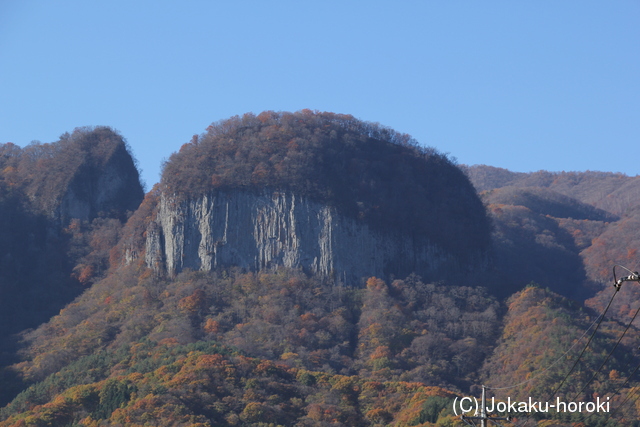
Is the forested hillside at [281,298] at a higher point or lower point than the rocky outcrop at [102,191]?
lower

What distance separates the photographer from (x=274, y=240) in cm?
12050

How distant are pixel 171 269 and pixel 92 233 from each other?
26549 mm

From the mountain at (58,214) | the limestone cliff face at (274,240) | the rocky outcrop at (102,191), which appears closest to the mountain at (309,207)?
the limestone cliff face at (274,240)

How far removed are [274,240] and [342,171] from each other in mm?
14059

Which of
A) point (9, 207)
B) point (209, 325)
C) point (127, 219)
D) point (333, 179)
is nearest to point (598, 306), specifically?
point (333, 179)

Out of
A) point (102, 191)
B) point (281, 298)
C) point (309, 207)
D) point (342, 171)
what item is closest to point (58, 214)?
point (102, 191)

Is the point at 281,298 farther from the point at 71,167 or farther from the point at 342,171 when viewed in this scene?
the point at 71,167

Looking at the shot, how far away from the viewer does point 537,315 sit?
109 metres

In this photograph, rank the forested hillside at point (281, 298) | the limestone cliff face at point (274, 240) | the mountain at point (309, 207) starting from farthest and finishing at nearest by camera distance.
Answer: the mountain at point (309, 207), the limestone cliff face at point (274, 240), the forested hillside at point (281, 298)

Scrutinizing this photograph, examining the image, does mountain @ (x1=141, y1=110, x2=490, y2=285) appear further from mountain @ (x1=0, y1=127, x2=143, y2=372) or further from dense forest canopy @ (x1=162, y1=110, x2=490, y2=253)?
mountain @ (x1=0, y1=127, x2=143, y2=372)

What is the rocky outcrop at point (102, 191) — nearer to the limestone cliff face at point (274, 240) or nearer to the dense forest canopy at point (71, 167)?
the dense forest canopy at point (71, 167)

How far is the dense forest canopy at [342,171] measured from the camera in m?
125

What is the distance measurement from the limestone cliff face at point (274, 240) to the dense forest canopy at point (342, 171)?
1657 millimetres

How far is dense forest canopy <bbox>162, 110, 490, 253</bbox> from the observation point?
125m
